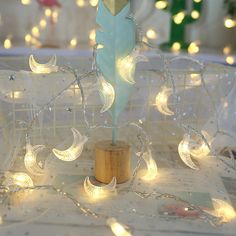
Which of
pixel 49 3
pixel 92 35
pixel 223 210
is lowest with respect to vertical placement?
pixel 223 210

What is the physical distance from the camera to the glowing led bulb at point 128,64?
2.27 feet

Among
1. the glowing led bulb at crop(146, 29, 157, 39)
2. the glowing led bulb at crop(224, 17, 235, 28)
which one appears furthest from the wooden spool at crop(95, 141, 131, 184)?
the glowing led bulb at crop(224, 17, 235, 28)

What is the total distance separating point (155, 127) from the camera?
36.6 inches

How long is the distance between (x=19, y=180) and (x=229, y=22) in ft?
4.10

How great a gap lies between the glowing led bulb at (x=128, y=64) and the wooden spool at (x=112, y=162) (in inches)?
5.5

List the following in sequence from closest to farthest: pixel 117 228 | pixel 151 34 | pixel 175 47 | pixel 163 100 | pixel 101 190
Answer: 1. pixel 117 228
2. pixel 101 190
3. pixel 163 100
4. pixel 151 34
5. pixel 175 47

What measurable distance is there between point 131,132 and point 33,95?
27 cm

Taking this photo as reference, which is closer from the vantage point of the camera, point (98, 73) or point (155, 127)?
point (98, 73)

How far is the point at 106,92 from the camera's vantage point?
0.70 m

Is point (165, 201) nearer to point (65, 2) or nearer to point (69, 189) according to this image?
point (69, 189)

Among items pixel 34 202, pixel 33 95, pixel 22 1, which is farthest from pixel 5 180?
pixel 22 1

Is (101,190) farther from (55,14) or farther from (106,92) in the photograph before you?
(55,14)

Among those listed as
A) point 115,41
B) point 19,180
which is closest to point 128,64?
point 115,41

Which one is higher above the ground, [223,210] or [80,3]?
[80,3]
